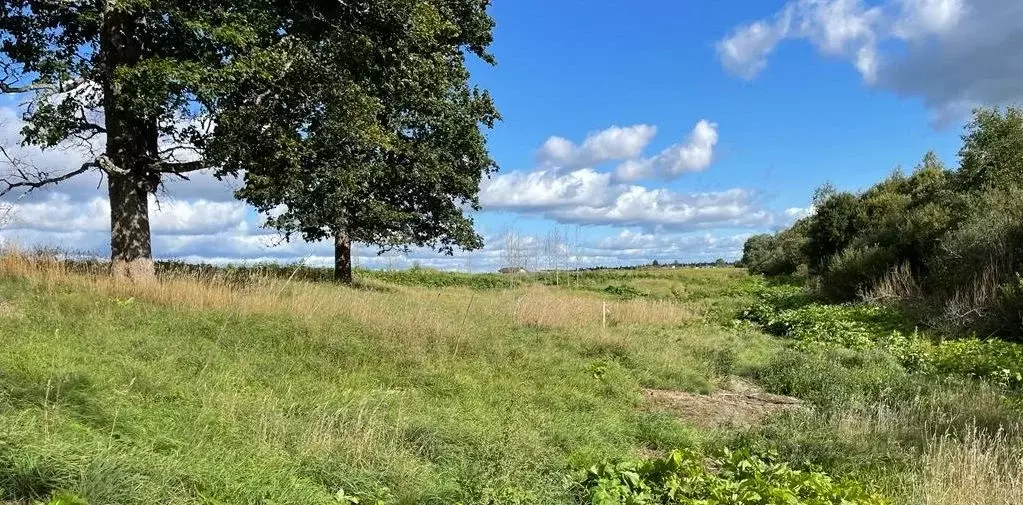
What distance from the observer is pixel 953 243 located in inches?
669

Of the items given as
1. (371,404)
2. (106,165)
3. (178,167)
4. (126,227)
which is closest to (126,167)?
(106,165)

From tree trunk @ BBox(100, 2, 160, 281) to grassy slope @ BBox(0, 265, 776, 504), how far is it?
1288mm

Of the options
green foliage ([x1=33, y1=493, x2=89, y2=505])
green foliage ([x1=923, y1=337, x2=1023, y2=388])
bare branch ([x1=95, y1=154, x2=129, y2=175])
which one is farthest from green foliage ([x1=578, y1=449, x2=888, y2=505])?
bare branch ([x1=95, y1=154, x2=129, y2=175])

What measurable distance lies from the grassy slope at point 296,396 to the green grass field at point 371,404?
2 cm

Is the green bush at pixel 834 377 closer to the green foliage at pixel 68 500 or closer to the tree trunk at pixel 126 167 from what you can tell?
the green foliage at pixel 68 500

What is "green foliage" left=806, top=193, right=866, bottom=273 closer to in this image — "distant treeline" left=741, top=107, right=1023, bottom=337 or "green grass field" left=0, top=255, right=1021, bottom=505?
"distant treeline" left=741, top=107, right=1023, bottom=337

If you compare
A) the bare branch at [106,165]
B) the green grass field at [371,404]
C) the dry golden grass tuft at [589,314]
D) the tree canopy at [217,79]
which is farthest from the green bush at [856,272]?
the bare branch at [106,165]

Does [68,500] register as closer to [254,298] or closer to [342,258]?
[254,298]

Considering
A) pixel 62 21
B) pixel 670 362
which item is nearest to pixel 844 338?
pixel 670 362

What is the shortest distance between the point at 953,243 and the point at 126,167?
19.6m

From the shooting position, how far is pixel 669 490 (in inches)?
163

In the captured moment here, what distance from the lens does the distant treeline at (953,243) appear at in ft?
45.0

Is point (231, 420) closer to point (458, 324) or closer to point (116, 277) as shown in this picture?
point (458, 324)

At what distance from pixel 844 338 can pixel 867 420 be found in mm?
7793
